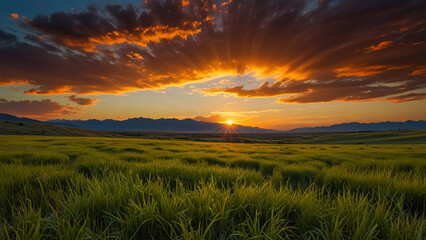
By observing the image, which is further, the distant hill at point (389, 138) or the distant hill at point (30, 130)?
the distant hill at point (30, 130)

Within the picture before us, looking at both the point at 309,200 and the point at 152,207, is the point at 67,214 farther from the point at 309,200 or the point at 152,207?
the point at 309,200

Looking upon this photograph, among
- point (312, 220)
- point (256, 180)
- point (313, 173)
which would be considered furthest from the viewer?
point (313, 173)

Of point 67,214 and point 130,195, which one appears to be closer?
point 67,214

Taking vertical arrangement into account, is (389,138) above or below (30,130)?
below

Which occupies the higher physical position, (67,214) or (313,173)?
(67,214)

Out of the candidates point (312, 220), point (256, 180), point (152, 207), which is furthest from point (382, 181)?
point (152, 207)

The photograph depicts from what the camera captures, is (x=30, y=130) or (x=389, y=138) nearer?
(x=389, y=138)

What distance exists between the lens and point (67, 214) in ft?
5.08

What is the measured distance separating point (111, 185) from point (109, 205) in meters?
0.42

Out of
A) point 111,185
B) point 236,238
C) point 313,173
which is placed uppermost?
point 111,185

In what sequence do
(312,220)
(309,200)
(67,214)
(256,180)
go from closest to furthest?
1. (67,214)
2. (312,220)
3. (309,200)
4. (256,180)

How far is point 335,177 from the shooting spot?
3.59 meters

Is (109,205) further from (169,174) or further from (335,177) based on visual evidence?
(335,177)

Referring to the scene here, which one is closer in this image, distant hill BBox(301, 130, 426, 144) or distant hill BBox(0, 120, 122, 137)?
distant hill BBox(301, 130, 426, 144)
